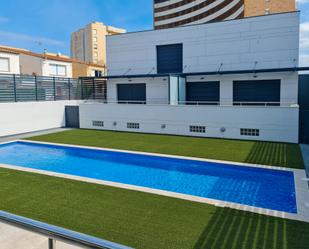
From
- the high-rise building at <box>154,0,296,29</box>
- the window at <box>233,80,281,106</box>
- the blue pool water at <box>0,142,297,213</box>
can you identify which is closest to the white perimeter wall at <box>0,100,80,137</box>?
the blue pool water at <box>0,142,297,213</box>

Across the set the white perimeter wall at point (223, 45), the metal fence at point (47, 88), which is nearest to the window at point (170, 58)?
the white perimeter wall at point (223, 45)

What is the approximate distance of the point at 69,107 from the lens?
23.2 m

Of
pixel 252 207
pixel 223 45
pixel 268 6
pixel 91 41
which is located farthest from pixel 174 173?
pixel 91 41

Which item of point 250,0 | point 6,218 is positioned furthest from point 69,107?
point 250,0

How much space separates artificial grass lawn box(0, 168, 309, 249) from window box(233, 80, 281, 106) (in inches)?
567

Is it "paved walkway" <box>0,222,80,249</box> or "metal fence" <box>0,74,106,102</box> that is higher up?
"metal fence" <box>0,74,106,102</box>

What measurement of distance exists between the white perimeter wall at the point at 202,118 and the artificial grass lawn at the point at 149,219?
10.0 metres

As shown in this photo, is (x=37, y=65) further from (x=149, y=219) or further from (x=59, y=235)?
(x=59, y=235)

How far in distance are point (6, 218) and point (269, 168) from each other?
32.6 feet

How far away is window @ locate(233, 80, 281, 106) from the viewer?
19.5m

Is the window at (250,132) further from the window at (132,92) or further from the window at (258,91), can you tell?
the window at (132,92)

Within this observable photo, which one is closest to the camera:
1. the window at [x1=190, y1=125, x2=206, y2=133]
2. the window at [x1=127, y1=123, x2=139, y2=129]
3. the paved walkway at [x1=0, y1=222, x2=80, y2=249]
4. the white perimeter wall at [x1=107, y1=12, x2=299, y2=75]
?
the paved walkway at [x1=0, y1=222, x2=80, y2=249]

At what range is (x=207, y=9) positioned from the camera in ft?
202

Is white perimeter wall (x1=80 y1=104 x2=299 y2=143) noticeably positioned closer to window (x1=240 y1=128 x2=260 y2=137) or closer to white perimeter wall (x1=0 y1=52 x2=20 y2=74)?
window (x1=240 y1=128 x2=260 y2=137)
